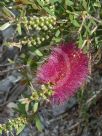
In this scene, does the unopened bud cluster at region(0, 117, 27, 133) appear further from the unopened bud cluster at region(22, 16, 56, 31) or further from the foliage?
the unopened bud cluster at region(22, 16, 56, 31)

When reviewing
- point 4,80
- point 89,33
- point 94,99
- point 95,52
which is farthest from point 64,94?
point 4,80

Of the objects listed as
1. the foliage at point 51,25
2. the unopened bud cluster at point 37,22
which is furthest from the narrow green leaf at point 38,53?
the unopened bud cluster at point 37,22

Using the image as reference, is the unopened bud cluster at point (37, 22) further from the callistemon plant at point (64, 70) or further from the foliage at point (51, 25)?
the callistemon plant at point (64, 70)

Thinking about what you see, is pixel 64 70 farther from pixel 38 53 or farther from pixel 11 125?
pixel 11 125

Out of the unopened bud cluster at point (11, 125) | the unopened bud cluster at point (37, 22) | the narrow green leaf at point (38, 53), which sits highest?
the unopened bud cluster at point (37, 22)

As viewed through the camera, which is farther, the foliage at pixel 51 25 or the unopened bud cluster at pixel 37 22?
the foliage at pixel 51 25

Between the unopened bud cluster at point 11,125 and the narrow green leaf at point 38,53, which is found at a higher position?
the narrow green leaf at point 38,53
